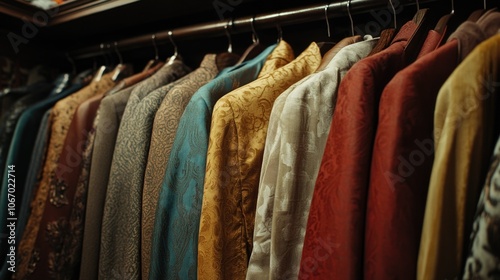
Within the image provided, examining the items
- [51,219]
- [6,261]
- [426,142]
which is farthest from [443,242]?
[6,261]

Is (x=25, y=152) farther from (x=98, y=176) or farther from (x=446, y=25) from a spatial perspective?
(x=446, y=25)

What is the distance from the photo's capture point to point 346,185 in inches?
18.2

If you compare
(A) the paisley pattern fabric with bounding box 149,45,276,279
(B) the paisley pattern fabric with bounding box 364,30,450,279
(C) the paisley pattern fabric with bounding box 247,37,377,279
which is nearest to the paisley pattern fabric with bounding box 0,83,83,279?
(A) the paisley pattern fabric with bounding box 149,45,276,279

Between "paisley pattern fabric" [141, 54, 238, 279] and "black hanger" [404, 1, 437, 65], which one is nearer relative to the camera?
"black hanger" [404, 1, 437, 65]

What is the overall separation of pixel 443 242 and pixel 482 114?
141 mm

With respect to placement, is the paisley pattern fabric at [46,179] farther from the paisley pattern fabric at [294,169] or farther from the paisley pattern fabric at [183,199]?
the paisley pattern fabric at [294,169]

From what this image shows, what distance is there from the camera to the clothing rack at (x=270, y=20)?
75 centimetres

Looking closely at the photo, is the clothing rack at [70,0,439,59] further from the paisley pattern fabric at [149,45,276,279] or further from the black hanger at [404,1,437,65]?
the paisley pattern fabric at [149,45,276,279]

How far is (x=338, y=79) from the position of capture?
58 cm

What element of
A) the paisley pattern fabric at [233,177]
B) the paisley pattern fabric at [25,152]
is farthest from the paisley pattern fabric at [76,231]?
the paisley pattern fabric at [233,177]

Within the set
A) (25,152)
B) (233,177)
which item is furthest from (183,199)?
(25,152)

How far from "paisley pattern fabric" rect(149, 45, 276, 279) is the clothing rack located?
293mm

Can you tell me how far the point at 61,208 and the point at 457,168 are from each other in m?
0.74

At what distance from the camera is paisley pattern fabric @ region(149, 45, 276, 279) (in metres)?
0.62
